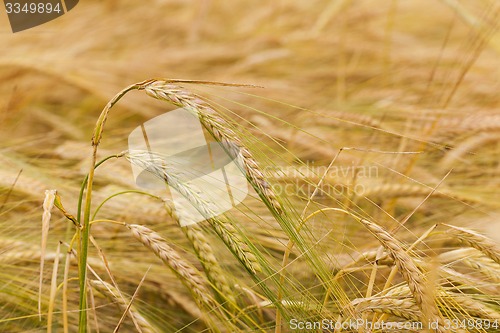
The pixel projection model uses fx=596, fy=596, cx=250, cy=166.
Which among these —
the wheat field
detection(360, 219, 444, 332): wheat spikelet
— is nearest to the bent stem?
the wheat field

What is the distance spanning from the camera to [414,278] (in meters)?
0.53

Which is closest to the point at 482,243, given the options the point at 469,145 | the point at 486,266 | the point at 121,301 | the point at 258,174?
the point at 486,266

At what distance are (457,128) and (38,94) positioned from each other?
0.88 m

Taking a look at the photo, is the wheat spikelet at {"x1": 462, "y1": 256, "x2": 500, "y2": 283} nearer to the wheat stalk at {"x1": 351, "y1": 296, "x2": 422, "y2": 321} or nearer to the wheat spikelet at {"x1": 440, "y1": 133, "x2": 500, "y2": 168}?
the wheat stalk at {"x1": 351, "y1": 296, "x2": 422, "y2": 321}

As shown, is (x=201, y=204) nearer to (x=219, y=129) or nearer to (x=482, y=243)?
(x=219, y=129)

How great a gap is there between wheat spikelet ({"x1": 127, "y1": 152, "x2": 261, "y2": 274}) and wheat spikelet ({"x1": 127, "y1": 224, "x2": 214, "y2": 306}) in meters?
0.05

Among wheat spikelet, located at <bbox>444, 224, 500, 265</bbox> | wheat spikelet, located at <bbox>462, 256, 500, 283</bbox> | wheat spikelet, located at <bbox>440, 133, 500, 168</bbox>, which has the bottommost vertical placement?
wheat spikelet, located at <bbox>440, 133, 500, 168</bbox>

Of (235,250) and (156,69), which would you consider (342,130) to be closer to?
(156,69)

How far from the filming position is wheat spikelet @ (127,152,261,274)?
1.86 feet

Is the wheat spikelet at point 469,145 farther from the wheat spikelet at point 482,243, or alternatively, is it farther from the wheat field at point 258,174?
the wheat spikelet at point 482,243

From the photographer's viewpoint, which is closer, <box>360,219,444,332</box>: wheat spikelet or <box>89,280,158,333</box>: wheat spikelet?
<box>360,219,444,332</box>: wheat spikelet

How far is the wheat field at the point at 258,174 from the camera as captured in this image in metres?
0.58

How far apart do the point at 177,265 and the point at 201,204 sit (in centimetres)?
6

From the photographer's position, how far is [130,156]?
57 centimetres
